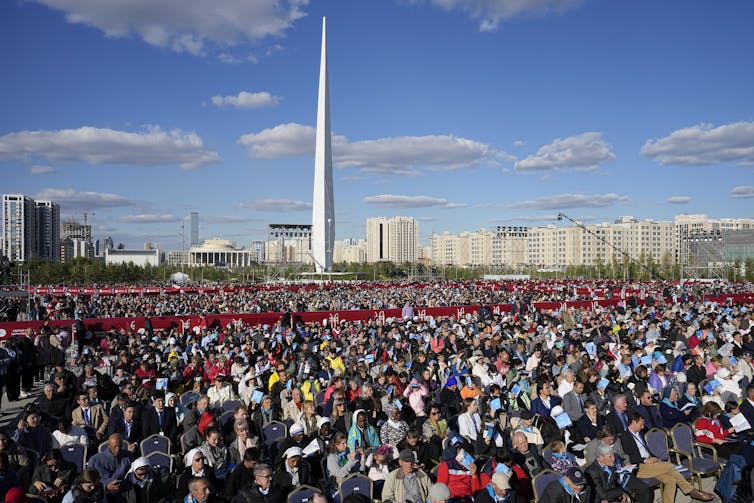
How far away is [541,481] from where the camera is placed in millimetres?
6090

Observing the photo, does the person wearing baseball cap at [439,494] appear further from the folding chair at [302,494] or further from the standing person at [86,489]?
the standing person at [86,489]

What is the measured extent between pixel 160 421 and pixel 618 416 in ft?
20.6

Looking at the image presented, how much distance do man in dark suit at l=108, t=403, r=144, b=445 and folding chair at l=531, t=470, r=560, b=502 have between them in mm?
5295

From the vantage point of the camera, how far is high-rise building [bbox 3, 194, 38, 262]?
553ft

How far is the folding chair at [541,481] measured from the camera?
6.05 metres

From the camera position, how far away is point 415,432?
294 inches

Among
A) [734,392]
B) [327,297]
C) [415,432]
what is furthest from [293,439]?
[327,297]

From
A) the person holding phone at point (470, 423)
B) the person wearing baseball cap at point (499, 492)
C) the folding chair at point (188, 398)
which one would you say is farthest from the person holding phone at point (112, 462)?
the person holding phone at point (470, 423)

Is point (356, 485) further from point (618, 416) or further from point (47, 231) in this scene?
point (47, 231)

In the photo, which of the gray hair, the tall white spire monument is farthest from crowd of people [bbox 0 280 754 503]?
the tall white spire monument

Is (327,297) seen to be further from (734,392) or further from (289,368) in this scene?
(734,392)

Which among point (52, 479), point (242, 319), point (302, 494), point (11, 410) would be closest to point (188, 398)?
point (52, 479)

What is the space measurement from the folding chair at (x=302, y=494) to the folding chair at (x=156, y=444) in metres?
2.55

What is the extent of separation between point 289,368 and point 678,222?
21010 cm
